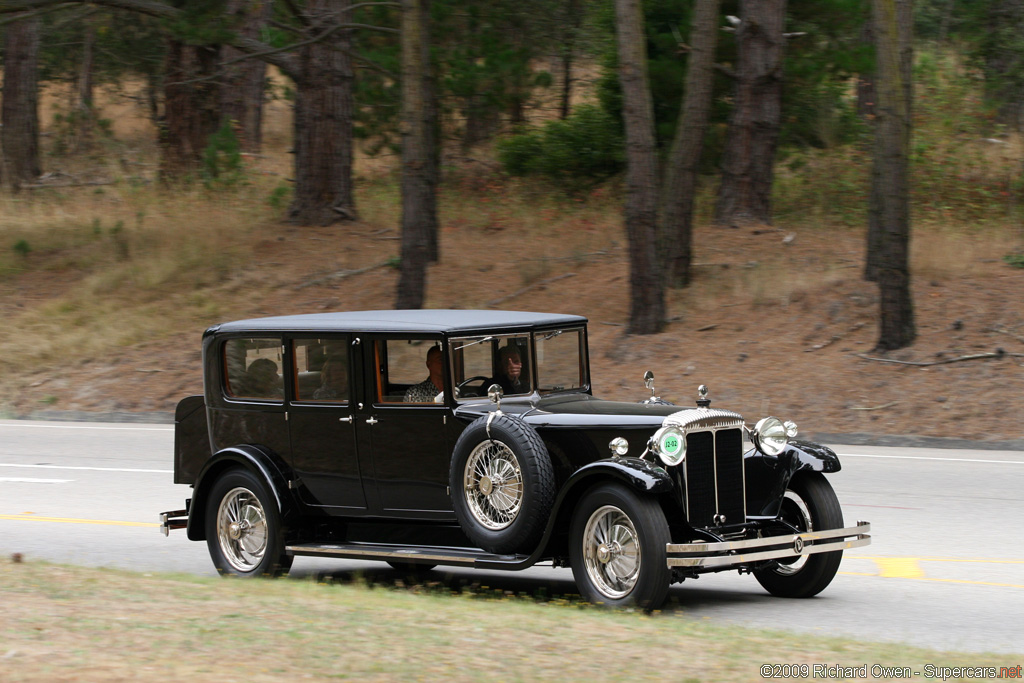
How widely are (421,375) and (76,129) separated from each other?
34.2 metres

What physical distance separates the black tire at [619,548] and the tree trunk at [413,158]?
1307cm

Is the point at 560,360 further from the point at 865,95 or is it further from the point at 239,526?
the point at 865,95

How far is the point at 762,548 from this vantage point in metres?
7.29

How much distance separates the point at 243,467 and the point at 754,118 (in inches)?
608

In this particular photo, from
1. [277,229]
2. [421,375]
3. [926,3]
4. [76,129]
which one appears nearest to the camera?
[421,375]

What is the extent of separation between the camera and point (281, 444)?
28.0 ft

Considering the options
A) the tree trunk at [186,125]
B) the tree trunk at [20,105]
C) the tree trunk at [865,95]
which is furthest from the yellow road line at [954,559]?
the tree trunk at [20,105]

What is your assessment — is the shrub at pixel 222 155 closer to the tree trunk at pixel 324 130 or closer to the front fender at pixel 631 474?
the tree trunk at pixel 324 130

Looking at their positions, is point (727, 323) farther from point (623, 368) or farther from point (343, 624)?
point (343, 624)

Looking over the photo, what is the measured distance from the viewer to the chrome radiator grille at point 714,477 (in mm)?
7215

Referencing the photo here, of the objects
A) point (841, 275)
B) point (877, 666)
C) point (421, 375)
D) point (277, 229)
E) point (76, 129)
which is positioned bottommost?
point (877, 666)

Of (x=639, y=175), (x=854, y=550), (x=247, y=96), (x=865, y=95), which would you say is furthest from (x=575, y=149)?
(x=854, y=550)

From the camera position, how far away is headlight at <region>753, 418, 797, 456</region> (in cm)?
769

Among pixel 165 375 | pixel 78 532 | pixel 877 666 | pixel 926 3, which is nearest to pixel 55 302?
pixel 165 375
